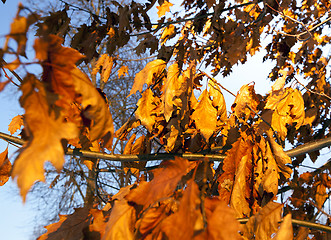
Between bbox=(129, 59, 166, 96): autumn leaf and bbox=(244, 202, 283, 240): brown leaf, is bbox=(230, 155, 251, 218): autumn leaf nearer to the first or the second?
bbox=(244, 202, 283, 240): brown leaf

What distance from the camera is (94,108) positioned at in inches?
20.0

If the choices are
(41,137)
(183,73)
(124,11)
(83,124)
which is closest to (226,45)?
(124,11)

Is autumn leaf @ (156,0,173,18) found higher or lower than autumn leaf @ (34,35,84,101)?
higher

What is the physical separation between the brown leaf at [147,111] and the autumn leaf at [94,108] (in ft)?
1.81

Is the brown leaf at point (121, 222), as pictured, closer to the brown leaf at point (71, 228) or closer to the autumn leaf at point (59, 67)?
the brown leaf at point (71, 228)

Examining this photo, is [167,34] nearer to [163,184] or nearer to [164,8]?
[164,8]

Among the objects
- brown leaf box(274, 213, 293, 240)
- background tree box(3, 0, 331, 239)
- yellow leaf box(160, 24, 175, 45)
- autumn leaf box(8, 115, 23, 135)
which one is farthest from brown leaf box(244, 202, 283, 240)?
yellow leaf box(160, 24, 175, 45)

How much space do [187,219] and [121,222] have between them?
0.23 metres

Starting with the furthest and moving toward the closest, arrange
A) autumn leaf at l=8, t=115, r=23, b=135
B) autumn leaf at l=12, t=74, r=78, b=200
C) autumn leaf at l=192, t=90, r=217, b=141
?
autumn leaf at l=8, t=115, r=23, b=135 < autumn leaf at l=192, t=90, r=217, b=141 < autumn leaf at l=12, t=74, r=78, b=200

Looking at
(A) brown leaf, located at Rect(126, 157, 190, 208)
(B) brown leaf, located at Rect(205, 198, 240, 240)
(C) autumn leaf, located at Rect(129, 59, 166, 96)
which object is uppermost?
(C) autumn leaf, located at Rect(129, 59, 166, 96)

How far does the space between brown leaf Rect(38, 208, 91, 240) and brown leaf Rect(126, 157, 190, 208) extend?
24cm

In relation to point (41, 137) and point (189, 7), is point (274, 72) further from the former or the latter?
point (41, 137)

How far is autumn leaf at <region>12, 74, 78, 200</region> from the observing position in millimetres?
390

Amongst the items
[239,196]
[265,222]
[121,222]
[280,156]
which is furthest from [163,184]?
[280,156]
